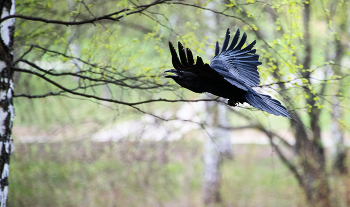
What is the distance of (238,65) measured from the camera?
2.46 metres

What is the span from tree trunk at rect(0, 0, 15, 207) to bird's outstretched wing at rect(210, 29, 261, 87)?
2.06m

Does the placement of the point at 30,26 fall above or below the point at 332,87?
above

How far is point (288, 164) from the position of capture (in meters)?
6.54

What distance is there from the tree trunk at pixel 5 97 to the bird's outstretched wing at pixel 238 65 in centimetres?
206

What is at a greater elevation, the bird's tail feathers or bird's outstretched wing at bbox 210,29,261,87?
bird's outstretched wing at bbox 210,29,261,87

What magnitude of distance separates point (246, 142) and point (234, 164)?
2.85 feet

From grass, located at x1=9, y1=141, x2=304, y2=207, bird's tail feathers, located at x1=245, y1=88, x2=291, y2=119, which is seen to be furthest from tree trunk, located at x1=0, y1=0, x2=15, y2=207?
grass, located at x1=9, y1=141, x2=304, y2=207

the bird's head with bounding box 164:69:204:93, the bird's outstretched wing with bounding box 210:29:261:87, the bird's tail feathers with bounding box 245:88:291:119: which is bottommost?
the bird's tail feathers with bounding box 245:88:291:119

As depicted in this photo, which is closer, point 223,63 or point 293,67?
point 223,63

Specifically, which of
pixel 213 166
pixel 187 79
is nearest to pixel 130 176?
pixel 213 166

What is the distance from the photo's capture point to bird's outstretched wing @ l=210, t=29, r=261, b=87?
2213mm

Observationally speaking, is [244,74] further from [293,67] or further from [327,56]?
[327,56]

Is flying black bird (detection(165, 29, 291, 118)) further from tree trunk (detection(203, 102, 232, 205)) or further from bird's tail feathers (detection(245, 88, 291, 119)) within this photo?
tree trunk (detection(203, 102, 232, 205))

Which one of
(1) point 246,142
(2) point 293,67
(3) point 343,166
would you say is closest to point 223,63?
(2) point 293,67
